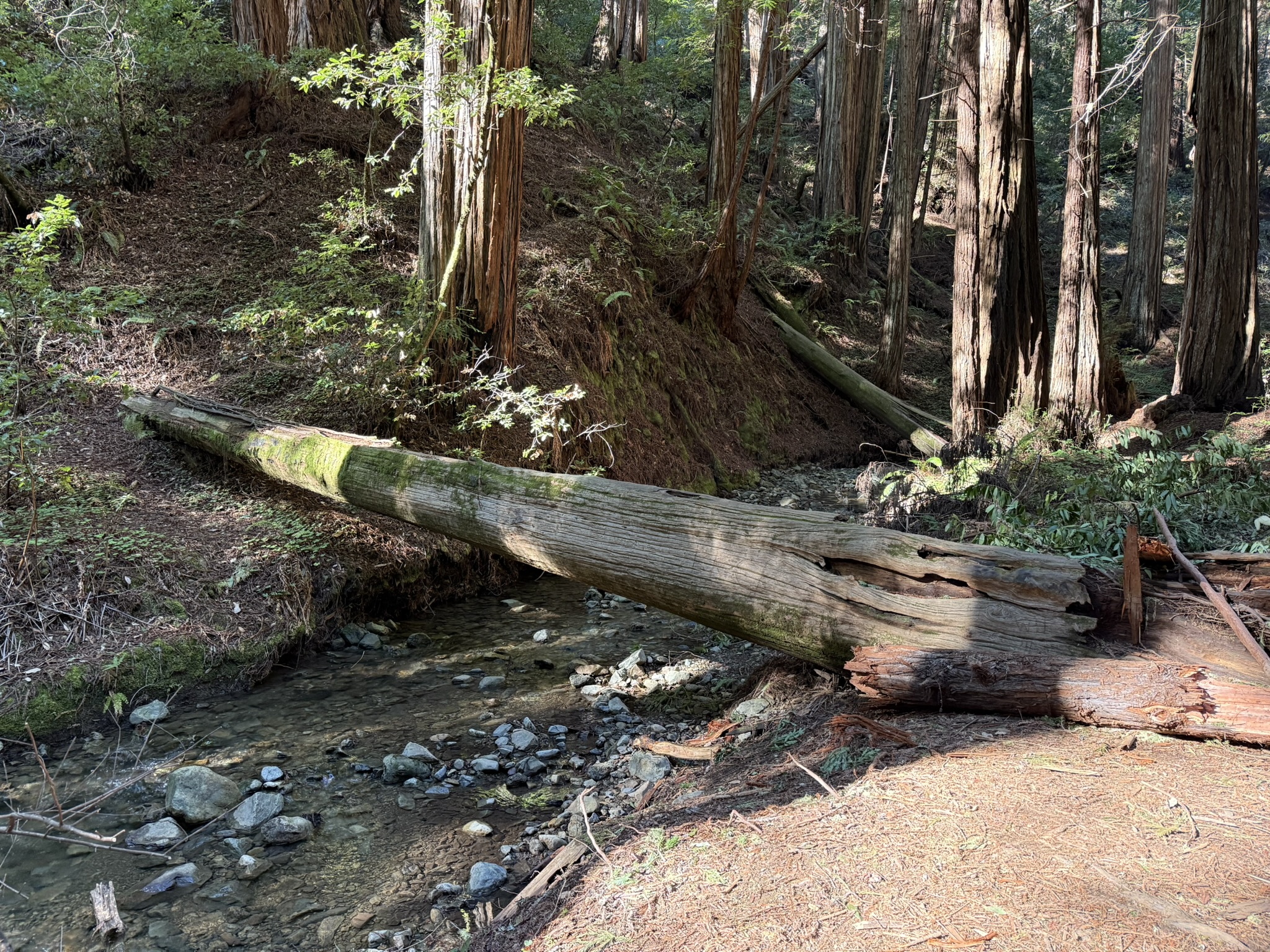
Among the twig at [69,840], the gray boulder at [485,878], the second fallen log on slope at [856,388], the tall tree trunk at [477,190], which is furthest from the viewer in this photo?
the second fallen log on slope at [856,388]

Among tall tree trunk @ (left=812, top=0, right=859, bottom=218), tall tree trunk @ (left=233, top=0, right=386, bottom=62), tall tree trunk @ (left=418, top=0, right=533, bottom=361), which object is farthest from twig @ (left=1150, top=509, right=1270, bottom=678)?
tall tree trunk @ (left=812, top=0, right=859, bottom=218)

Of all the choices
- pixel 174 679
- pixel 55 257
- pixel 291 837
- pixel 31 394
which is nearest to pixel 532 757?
pixel 291 837

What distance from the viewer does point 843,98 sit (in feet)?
52.5

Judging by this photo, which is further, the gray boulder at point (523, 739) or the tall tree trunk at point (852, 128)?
the tall tree trunk at point (852, 128)

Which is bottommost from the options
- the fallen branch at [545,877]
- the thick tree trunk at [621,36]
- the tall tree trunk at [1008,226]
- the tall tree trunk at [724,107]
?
the fallen branch at [545,877]

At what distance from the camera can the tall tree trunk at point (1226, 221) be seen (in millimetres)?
9203

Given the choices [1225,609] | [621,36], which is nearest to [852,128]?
[621,36]

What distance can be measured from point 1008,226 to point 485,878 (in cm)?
737

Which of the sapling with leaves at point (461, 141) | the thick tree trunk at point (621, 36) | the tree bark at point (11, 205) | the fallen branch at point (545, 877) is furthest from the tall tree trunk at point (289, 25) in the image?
the fallen branch at point (545, 877)

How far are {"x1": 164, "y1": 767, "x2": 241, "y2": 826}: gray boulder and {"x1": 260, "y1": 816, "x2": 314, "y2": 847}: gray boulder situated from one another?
29cm

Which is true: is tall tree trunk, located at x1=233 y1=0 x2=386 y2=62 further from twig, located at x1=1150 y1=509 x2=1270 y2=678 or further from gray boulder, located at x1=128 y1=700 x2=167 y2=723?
twig, located at x1=1150 y1=509 x2=1270 y2=678

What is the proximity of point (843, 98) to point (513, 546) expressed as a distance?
1420 centimetres

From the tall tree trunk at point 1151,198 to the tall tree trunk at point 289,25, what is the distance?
15.1m

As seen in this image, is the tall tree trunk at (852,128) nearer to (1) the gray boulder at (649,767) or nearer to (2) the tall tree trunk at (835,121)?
(2) the tall tree trunk at (835,121)
